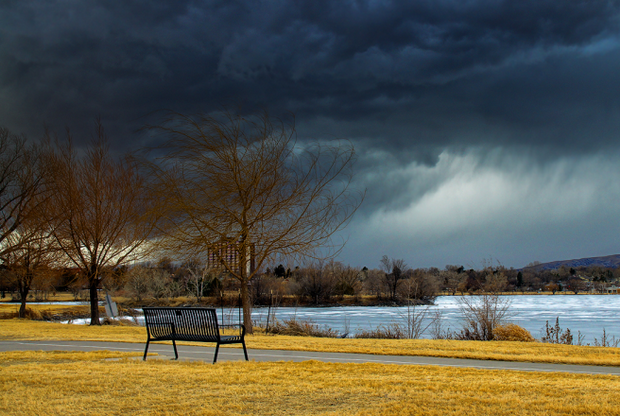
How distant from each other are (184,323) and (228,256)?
7961mm

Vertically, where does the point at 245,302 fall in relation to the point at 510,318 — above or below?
above

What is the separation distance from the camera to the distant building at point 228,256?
16.9 metres

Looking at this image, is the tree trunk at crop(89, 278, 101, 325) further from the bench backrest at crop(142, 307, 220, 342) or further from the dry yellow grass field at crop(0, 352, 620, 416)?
the dry yellow grass field at crop(0, 352, 620, 416)

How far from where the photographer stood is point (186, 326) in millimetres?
9836

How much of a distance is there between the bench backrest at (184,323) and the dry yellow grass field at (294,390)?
37.9 inches

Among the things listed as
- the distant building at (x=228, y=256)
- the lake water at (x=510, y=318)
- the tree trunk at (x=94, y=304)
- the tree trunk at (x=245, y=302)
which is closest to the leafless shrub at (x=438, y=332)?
the lake water at (x=510, y=318)

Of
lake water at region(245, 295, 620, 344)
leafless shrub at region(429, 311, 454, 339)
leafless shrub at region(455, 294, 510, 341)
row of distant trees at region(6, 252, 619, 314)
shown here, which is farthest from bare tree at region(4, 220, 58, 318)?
leafless shrub at region(455, 294, 510, 341)

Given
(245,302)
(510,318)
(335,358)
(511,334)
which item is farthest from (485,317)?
(510,318)

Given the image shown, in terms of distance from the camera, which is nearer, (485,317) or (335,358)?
(335,358)

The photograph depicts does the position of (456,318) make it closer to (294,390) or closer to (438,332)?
(438,332)

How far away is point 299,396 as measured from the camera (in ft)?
19.3

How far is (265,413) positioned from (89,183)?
22.6m

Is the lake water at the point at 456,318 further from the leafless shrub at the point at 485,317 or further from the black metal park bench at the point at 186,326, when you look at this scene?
the black metal park bench at the point at 186,326

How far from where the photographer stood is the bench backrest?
9398mm
